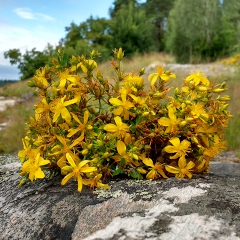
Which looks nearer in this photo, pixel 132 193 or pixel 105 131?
pixel 132 193

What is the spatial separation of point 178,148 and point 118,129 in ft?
1.05

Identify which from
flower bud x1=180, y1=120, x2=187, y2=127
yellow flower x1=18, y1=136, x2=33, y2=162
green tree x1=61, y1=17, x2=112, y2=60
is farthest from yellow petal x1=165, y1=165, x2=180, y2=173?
green tree x1=61, y1=17, x2=112, y2=60

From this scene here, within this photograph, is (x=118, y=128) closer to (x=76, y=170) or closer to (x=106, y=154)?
(x=106, y=154)

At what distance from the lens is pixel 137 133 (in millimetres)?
2168

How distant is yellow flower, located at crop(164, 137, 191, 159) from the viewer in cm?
208

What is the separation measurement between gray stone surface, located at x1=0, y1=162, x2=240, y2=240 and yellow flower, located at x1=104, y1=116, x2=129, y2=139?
0.24 meters

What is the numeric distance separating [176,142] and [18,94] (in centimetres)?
1609

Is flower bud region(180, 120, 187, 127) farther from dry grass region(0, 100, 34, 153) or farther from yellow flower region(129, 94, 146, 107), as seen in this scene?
dry grass region(0, 100, 34, 153)

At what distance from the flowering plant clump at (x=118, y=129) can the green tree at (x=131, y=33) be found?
28018mm

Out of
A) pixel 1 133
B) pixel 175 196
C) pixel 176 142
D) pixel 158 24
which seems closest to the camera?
pixel 175 196

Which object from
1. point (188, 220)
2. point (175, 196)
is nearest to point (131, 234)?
point (188, 220)

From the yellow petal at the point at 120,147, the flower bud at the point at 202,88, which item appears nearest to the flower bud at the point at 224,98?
the flower bud at the point at 202,88

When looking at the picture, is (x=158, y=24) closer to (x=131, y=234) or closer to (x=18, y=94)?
(x=18, y=94)

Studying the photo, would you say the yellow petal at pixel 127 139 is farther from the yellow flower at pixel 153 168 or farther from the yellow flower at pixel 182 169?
the yellow flower at pixel 182 169
